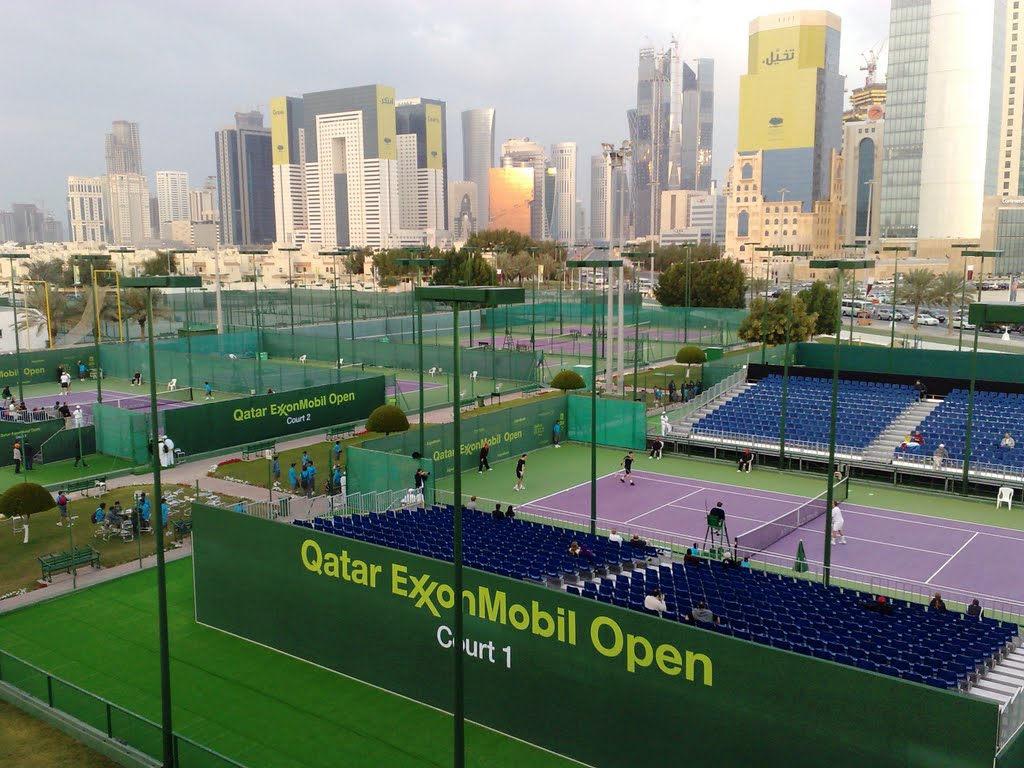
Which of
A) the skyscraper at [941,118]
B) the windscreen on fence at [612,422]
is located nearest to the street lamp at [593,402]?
the windscreen on fence at [612,422]

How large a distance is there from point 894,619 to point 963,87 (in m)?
189

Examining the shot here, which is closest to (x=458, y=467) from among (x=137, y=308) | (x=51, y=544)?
(x=51, y=544)

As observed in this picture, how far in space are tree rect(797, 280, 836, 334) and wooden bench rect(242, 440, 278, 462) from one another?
1680 inches

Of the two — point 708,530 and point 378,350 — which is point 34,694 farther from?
point 378,350

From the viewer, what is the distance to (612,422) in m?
41.6

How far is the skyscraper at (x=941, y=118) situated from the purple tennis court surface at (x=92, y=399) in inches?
6188

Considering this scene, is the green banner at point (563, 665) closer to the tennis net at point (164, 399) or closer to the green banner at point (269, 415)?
the green banner at point (269, 415)

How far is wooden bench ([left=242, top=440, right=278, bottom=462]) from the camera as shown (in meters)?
36.7

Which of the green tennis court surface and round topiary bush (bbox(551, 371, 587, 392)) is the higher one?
round topiary bush (bbox(551, 371, 587, 392))

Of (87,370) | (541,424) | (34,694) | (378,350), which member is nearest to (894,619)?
(34,694)

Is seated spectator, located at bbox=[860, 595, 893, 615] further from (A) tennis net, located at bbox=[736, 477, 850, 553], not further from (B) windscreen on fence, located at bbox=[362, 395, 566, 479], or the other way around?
(B) windscreen on fence, located at bbox=[362, 395, 566, 479]

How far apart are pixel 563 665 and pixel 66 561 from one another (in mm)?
15878

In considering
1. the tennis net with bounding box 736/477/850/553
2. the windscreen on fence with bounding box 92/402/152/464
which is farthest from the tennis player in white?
the windscreen on fence with bounding box 92/402/152/464

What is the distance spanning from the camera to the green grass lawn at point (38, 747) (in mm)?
14984
